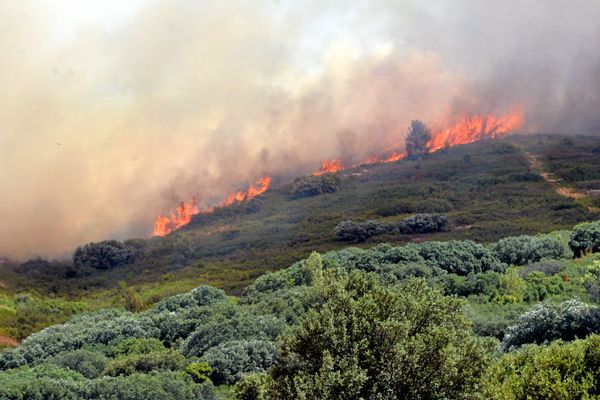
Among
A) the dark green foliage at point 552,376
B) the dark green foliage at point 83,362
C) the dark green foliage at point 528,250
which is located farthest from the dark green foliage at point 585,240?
the dark green foliage at point 552,376

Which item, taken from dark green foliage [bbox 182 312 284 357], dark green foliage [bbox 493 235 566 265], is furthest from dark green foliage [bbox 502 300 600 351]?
dark green foliage [bbox 493 235 566 265]

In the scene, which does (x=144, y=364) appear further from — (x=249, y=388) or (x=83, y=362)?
(x=249, y=388)

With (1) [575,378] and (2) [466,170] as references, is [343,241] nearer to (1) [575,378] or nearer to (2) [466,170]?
(2) [466,170]

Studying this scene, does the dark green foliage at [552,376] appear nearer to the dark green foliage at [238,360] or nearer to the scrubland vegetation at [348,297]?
the scrubland vegetation at [348,297]

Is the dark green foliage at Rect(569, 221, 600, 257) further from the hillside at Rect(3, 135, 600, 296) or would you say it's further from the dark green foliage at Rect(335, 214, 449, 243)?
the dark green foliage at Rect(335, 214, 449, 243)

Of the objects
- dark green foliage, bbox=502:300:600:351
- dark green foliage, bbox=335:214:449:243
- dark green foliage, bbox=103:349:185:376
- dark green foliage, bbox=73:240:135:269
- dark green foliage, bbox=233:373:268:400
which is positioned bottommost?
dark green foliage, bbox=502:300:600:351

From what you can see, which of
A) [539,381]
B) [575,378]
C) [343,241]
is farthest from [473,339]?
[343,241]

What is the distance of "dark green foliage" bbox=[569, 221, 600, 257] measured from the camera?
252 ft

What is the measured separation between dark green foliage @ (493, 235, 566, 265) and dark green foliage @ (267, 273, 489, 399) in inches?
2423

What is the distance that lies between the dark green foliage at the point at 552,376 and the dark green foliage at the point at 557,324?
517 inches

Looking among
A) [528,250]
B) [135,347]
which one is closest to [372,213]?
[528,250]

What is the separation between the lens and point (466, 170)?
155 m

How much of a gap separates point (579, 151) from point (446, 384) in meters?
148

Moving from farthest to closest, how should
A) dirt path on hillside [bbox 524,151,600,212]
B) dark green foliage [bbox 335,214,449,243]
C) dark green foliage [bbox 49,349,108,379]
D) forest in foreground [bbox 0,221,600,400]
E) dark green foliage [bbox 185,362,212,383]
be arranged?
dirt path on hillside [bbox 524,151,600,212] < dark green foliage [bbox 335,214,449,243] < dark green foliage [bbox 49,349,108,379] < dark green foliage [bbox 185,362,212,383] < forest in foreground [bbox 0,221,600,400]
